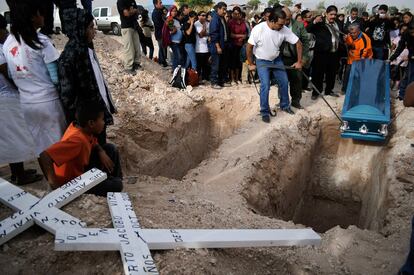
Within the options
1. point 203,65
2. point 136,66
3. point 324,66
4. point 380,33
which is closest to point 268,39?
point 324,66

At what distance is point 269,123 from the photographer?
622cm

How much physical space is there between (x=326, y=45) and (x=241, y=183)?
3.85 metres

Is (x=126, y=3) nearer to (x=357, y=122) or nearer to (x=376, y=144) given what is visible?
(x=357, y=122)

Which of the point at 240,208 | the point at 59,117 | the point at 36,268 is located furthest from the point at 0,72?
the point at 240,208

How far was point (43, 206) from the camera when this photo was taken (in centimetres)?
232

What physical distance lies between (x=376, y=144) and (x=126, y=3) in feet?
18.6

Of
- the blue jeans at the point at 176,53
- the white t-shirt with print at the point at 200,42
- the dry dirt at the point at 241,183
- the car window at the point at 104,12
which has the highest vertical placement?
the car window at the point at 104,12

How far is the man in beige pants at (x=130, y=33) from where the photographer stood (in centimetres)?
699

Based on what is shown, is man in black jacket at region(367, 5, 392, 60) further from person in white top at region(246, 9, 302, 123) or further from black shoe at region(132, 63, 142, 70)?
black shoe at region(132, 63, 142, 70)

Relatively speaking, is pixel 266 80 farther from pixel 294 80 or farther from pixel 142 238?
pixel 142 238

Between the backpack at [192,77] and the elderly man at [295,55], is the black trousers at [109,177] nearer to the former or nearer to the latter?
the elderly man at [295,55]

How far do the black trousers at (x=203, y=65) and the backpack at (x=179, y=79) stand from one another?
0.67 meters

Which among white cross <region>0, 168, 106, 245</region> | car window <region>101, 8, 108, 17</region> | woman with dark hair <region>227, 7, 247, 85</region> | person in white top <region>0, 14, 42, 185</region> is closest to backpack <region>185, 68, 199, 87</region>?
woman with dark hair <region>227, 7, 247, 85</region>

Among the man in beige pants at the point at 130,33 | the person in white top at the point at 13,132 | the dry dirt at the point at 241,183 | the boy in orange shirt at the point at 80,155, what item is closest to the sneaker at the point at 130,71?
the man in beige pants at the point at 130,33
